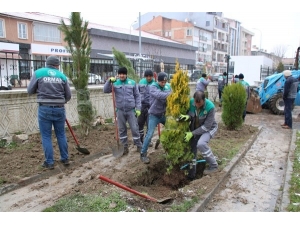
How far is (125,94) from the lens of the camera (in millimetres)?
5906

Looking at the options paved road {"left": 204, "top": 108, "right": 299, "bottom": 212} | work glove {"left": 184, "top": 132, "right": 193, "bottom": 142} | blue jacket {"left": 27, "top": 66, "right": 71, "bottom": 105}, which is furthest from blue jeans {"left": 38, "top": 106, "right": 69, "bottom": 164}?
paved road {"left": 204, "top": 108, "right": 299, "bottom": 212}

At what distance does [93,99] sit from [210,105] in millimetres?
4825

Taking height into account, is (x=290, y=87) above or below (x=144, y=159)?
above

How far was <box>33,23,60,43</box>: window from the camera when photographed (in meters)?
32.5

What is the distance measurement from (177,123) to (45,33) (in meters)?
33.3

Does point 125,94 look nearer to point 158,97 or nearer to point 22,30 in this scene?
point 158,97

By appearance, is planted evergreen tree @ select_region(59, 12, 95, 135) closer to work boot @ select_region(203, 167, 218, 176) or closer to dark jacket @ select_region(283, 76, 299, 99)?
work boot @ select_region(203, 167, 218, 176)

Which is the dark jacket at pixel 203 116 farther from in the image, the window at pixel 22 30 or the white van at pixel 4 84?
the window at pixel 22 30

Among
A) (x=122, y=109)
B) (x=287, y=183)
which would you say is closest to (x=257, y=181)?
(x=287, y=183)

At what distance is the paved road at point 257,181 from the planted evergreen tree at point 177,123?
901 millimetres

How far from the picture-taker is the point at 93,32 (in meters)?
31.9

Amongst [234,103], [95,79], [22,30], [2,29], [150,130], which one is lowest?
[150,130]

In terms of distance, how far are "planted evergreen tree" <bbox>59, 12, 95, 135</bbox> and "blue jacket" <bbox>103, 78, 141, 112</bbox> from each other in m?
1.17

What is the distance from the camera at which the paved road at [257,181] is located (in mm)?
3943
